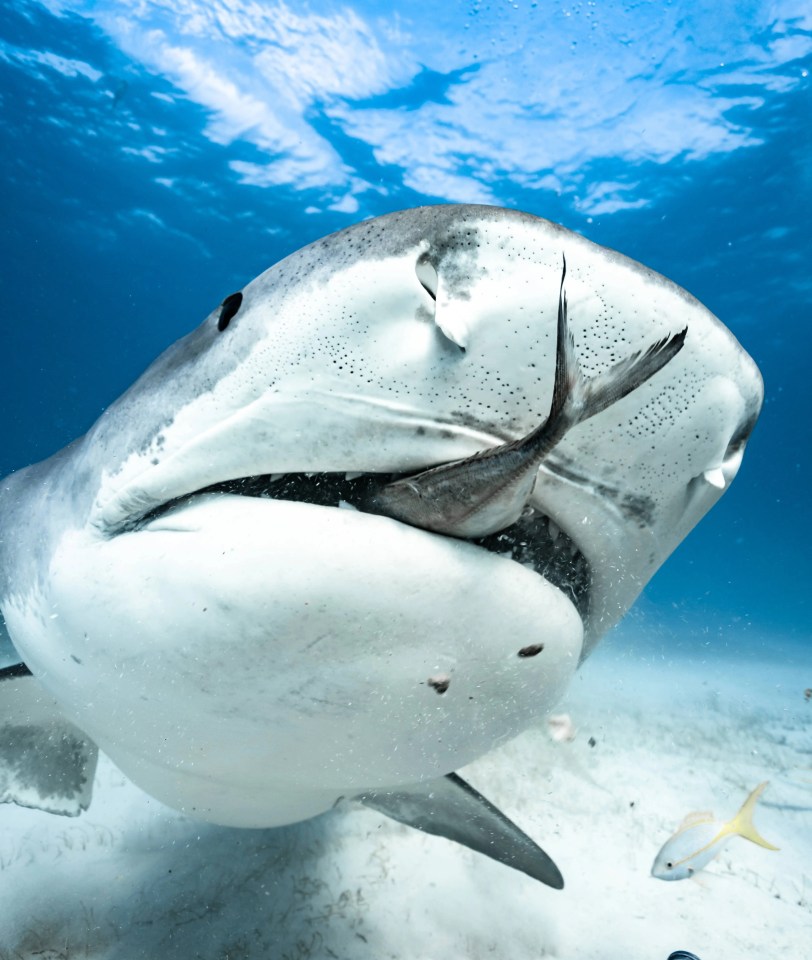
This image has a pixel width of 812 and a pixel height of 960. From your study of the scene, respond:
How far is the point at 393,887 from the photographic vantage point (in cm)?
304

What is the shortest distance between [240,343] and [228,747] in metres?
1.17

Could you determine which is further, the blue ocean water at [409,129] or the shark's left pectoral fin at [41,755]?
the blue ocean water at [409,129]

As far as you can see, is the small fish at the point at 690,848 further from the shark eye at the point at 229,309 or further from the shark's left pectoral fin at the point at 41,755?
the shark eye at the point at 229,309

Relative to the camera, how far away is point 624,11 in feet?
46.9

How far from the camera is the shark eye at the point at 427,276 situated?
1035 millimetres

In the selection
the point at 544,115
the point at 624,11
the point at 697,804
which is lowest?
the point at 697,804

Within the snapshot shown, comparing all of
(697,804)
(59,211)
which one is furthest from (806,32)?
(59,211)

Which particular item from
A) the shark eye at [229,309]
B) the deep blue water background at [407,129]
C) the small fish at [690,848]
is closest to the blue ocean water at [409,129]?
the deep blue water background at [407,129]

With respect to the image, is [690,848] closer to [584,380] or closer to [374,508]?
[374,508]

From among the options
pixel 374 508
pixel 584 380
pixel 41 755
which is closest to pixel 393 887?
pixel 41 755

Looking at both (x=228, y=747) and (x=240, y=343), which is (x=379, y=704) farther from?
(x=240, y=343)

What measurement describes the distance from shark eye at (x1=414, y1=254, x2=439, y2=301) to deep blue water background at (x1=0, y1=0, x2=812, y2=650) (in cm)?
1722

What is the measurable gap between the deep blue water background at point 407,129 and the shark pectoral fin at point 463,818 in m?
17.3

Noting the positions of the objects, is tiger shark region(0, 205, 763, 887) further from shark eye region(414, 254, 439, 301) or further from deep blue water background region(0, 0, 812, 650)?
deep blue water background region(0, 0, 812, 650)
